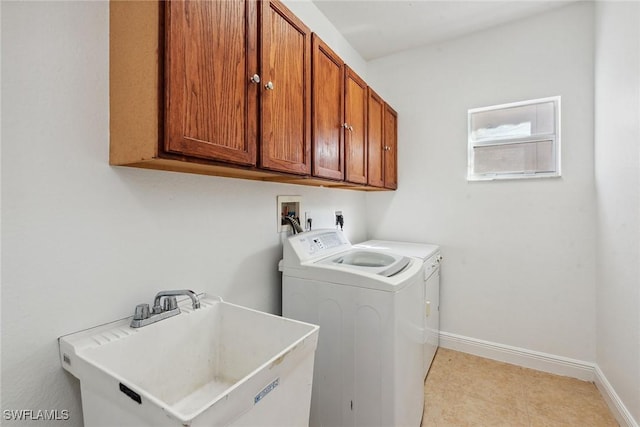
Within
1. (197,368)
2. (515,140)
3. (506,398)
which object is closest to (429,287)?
(506,398)

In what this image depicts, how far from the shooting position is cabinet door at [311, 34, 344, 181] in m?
1.46

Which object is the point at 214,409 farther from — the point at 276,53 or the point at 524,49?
the point at 524,49

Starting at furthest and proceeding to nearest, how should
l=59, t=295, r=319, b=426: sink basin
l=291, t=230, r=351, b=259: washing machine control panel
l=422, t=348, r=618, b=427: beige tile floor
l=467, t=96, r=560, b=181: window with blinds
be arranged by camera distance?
l=467, t=96, r=560, b=181: window with blinds < l=422, t=348, r=618, b=427: beige tile floor < l=291, t=230, r=351, b=259: washing machine control panel < l=59, t=295, r=319, b=426: sink basin

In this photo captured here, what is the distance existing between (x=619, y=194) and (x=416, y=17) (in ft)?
5.92

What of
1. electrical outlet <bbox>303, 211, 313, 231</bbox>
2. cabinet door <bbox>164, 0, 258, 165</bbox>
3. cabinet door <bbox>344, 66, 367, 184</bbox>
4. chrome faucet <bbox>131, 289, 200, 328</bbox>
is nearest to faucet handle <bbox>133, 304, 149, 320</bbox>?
chrome faucet <bbox>131, 289, 200, 328</bbox>

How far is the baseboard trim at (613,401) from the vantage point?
60.9 inches

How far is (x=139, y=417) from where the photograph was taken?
0.63m

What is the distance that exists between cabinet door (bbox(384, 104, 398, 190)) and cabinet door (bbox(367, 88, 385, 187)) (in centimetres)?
9

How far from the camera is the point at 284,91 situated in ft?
4.07

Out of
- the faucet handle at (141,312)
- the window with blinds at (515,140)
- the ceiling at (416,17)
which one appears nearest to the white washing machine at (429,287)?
the window with blinds at (515,140)

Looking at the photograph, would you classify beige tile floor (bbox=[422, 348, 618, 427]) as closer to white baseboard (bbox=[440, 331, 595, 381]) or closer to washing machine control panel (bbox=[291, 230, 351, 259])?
white baseboard (bbox=[440, 331, 595, 381])

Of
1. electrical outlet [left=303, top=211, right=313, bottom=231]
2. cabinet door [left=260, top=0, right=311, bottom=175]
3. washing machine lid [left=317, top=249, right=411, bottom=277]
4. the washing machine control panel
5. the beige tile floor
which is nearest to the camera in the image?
cabinet door [left=260, top=0, right=311, bottom=175]

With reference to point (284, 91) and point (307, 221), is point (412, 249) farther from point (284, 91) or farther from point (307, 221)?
point (284, 91)

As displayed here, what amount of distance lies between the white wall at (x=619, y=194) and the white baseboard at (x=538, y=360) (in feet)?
0.31
